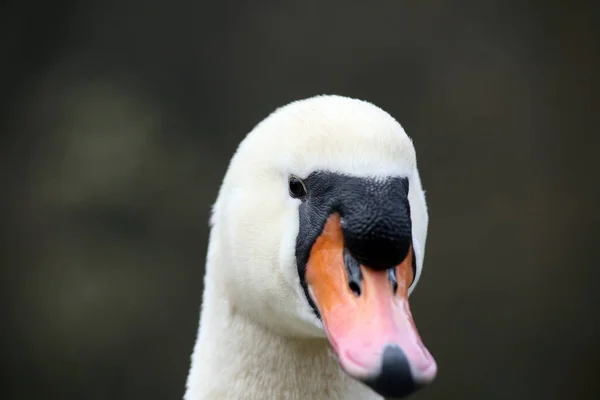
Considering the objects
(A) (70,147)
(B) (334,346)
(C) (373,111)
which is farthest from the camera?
(A) (70,147)

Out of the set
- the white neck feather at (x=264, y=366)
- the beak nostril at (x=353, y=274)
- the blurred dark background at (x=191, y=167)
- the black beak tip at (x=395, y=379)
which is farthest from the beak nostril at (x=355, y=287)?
the blurred dark background at (x=191, y=167)

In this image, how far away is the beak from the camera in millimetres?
1518

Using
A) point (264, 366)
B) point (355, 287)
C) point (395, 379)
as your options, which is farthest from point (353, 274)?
point (264, 366)

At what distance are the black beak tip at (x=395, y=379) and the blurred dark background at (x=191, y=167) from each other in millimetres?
4037

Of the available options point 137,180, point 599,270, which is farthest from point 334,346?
point 599,270

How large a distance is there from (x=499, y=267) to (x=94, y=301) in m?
2.58

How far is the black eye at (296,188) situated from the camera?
1885mm

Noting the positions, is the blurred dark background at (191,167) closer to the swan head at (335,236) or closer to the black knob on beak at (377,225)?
the swan head at (335,236)

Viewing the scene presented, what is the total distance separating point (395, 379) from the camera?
1.51 metres

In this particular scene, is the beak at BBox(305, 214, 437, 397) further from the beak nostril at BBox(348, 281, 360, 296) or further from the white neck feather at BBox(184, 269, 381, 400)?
the white neck feather at BBox(184, 269, 381, 400)

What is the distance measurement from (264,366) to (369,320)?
0.51 meters

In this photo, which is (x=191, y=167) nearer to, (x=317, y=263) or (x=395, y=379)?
(x=317, y=263)

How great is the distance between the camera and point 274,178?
77.0 inches

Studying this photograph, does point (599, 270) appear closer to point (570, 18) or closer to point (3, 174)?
point (570, 18)
